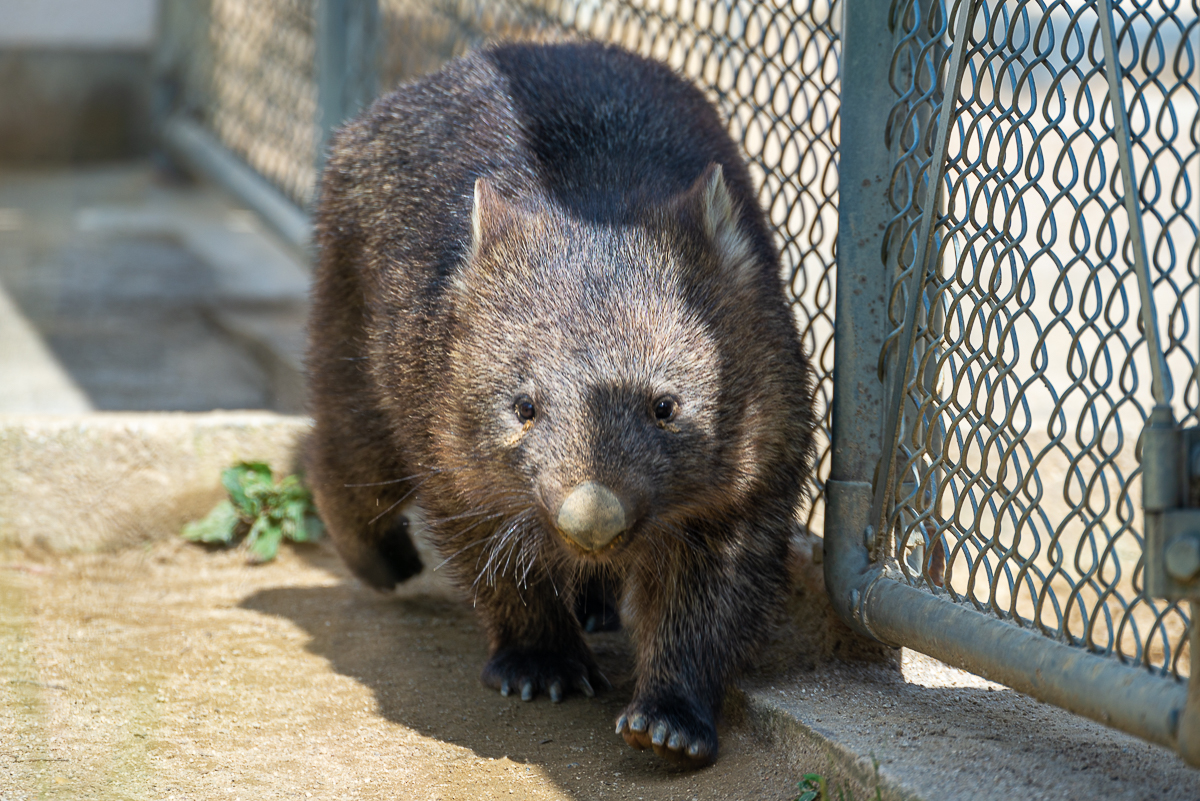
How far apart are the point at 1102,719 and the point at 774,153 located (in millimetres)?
3850

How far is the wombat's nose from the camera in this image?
243 cm

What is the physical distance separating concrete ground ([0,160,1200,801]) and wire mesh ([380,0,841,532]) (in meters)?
0.75

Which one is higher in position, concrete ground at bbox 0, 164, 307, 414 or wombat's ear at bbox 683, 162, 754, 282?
wombat's ear at bbox 683, 162, 754, 282

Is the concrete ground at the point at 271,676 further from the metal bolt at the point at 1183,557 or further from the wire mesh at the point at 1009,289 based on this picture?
the metal bolt at the point at 1183,557

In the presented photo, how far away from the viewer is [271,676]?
325 centimetres

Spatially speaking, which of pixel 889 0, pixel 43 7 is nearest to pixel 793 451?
pixel 889 0

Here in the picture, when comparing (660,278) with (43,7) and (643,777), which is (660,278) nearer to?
(643,777)

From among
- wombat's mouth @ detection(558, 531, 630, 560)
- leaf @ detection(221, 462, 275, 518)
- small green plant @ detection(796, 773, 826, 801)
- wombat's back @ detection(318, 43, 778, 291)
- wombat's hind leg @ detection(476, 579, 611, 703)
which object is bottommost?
leaf @ detection(221, 462, 275, 518)

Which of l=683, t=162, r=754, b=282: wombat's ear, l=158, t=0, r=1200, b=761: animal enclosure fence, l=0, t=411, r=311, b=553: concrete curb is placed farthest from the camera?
l=0, t=411, r=311, b=553: concrete curb

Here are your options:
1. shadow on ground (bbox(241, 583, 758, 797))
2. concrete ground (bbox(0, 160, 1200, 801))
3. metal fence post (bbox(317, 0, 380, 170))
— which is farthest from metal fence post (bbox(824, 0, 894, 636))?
metal fence post (bbox(317, 0, 380, 170))

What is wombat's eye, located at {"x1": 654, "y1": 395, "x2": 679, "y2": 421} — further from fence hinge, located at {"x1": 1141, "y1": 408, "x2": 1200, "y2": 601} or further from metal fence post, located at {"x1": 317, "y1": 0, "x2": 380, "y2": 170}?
metal fence post, located at {"x1": 317, "y1": 0, "x2": 380, "y2": 170}

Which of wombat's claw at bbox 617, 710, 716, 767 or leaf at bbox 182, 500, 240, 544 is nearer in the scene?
wombat's claw at bbox 617, 710, 716, 767

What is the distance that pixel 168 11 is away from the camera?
8.45m

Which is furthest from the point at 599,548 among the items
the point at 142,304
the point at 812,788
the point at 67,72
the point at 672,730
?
the point at 67,72
